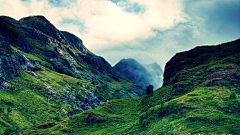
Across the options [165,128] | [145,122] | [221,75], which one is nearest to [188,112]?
[165,128]

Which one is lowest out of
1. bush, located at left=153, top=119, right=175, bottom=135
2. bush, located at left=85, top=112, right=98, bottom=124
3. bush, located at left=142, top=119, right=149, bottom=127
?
bush, located at left=153, top=119, right=175, bottom=135

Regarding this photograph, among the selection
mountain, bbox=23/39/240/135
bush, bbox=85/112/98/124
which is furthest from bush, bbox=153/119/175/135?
bush, bbox=85/112/98/124

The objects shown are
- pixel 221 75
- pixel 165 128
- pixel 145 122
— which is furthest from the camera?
pixel 221 75

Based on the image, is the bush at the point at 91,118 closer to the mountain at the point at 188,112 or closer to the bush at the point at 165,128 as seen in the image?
the mountain at the point at 188,112

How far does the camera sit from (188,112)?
11006 cm

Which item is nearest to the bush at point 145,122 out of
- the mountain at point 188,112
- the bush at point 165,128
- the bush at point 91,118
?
the mountain at point 188,112

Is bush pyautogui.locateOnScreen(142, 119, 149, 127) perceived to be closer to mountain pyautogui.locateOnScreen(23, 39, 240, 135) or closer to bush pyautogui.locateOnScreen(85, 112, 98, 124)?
mountain pyautogui.locateOnScreen(23, 39, 240, 135)

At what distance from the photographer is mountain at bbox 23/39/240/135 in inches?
3772

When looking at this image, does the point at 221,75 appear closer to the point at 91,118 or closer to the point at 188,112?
the point at 188,112

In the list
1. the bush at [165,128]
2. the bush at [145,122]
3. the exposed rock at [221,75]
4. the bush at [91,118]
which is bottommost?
the bush at [165,128]

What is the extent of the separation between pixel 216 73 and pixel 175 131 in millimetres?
78615

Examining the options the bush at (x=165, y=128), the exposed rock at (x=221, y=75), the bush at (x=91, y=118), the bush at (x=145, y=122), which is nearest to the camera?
the bush at (x=165, y=128)

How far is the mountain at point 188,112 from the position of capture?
9581cm

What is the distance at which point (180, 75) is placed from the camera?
18925cm
